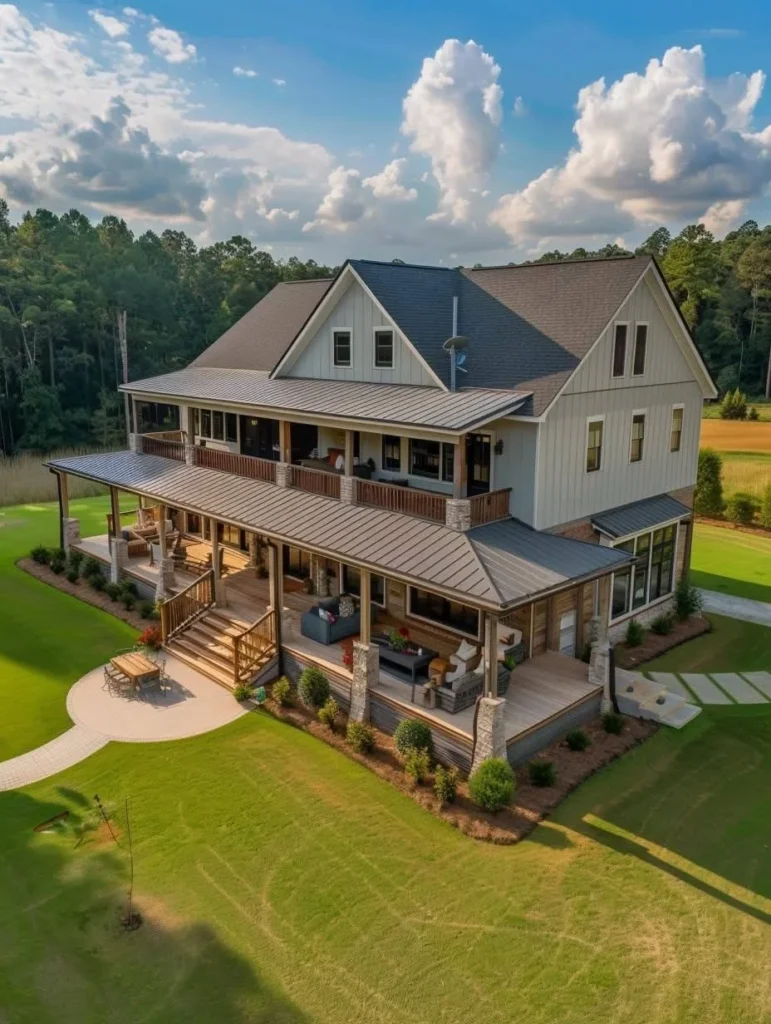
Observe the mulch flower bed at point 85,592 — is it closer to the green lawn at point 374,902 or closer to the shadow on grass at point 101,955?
the green lawn at point 374,902

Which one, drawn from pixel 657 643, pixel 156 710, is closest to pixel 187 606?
pixel 156 710

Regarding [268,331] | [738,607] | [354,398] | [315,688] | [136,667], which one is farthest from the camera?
[268,331]

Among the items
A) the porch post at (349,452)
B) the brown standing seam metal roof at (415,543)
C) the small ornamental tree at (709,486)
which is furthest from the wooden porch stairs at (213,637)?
the small ornamental tree at (709,486)

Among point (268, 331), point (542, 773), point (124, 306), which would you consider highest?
point (124, 306)

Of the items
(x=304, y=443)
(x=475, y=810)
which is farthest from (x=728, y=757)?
(x=304, y=443)

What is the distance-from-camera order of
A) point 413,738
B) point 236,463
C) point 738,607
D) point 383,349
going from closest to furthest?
point 413,738 → point 383,349 → point 236,463 → point 738,607

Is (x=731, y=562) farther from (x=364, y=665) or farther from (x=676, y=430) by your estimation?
(x=364, y=665)

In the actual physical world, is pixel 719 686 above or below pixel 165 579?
below
